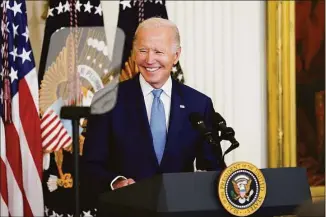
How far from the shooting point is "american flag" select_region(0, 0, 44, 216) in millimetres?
4820

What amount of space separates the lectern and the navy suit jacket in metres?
0.61

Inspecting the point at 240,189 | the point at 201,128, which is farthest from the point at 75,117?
the point at 240,189

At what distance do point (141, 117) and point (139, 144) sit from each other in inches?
5.9

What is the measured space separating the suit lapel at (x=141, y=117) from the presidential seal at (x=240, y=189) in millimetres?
829

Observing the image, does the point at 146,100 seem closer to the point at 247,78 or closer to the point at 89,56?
the point at 89,56

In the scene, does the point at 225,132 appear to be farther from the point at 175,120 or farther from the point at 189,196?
the point at 175,120

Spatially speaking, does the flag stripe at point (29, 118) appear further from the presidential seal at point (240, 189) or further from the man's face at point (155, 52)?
the presidential seal at point (240, 189)

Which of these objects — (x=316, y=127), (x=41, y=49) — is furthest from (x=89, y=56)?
(x=316, y=127)

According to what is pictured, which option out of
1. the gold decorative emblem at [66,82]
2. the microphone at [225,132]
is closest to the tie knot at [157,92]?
the microphone at [225,132]

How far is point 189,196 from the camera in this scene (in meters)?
2.38

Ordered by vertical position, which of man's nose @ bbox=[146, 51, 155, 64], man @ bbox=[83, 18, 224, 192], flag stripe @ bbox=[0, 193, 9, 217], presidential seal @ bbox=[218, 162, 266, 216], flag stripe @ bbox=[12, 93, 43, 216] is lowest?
flag stripe @ bbox=[0, 193, 9, 217]

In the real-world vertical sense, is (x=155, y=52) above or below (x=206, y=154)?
above

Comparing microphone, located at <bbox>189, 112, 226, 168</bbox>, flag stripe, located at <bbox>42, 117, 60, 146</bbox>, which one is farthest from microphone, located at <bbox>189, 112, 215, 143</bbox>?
flag stripe, located at <bbox>42, 117, 60, 146</bbox>

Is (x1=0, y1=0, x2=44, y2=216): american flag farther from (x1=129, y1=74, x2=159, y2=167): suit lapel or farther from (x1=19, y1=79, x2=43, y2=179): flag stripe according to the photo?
(x1=129, y1=74, x2=159, y2=167): suit lapel
